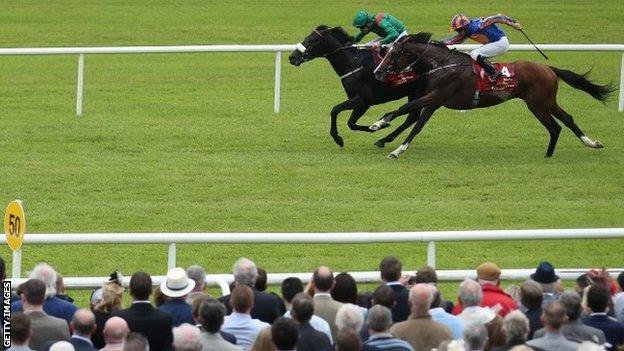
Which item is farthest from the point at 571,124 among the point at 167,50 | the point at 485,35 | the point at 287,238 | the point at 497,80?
the point at 287,238

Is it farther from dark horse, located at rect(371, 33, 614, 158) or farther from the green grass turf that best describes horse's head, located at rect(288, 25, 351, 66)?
the green grass turf

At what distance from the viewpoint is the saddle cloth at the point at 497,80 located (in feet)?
45.9

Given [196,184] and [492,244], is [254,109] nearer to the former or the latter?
[196,184]

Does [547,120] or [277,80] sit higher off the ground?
[277,80]

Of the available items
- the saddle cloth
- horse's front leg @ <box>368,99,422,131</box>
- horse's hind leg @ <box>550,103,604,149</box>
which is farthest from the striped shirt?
horse's hind leg @ <box>550,103,604,149</box>

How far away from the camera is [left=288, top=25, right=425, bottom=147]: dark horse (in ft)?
46.6

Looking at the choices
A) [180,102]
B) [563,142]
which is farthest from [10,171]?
[563,142]

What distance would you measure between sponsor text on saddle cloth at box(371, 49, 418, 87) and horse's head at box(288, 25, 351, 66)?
0.38m

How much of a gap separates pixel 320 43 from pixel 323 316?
7.32 metres

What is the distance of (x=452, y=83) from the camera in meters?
14.0

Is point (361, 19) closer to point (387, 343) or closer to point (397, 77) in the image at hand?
point (397, 77)

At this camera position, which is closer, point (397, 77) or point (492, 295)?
point (492, 295)

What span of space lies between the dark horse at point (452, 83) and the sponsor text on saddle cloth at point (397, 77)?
76mm

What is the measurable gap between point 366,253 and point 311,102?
5.63m
